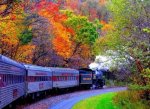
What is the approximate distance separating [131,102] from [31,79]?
373 inches

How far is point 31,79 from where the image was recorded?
102ft

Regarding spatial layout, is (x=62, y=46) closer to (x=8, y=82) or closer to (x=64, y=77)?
(x=64, y=77)

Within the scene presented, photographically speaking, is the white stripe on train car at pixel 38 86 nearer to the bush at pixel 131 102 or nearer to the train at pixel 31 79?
the train at pixel 31 79

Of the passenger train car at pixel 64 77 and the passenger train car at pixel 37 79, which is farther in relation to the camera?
the passenger train car at pixel 64 77

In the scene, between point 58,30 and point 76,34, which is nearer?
point 58,30

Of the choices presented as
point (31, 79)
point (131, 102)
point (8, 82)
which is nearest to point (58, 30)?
point (31, 79)

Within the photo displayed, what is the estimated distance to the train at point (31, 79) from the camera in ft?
60.8

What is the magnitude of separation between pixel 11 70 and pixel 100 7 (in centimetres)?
6017

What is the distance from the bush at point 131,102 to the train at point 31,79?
604 centimetres

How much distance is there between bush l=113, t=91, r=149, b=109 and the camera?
2204 centimetres

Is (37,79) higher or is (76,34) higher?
(76,34)

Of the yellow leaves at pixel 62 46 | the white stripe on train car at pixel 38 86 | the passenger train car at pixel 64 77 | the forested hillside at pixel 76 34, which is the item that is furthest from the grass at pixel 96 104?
the yellow leaves at pixel 62 46

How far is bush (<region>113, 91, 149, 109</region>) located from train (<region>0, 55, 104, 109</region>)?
238 inches

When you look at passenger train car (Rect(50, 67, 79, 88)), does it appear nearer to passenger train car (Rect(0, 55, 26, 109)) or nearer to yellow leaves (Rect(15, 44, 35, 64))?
yellow leaves (Rect(15, 44, 35, 64))
